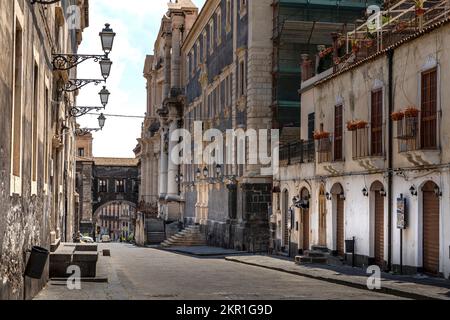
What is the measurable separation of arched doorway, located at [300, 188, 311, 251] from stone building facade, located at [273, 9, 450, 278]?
4 cm

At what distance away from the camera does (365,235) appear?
25.3 metres

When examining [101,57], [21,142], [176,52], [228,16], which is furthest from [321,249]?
[176,52]

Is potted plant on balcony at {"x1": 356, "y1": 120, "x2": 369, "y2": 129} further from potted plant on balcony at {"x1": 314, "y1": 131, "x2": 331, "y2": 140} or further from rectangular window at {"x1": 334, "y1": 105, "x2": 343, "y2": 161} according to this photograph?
potted plant on balcony at {"x1": 314, "y1": 131, "x2": 331, "y2": 140}

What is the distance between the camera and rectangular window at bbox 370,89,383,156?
2420 centimetres

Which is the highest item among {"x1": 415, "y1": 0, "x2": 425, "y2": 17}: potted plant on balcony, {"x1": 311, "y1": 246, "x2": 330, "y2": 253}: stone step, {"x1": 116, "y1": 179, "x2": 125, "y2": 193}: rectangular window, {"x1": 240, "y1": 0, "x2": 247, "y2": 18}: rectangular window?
{"x1": 240, "y1": 0, "x2": 247, "y2": 18}: rectangular window

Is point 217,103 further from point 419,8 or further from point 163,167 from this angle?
point 419,8

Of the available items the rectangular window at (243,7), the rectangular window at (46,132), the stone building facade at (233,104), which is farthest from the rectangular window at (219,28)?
the rectangular window at (46,132)

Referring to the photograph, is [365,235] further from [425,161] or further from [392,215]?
[425,161]

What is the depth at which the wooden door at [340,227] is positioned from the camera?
27.6 m

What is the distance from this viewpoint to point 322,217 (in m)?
29.8

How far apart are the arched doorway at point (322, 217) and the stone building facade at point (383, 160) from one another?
0.03 meters

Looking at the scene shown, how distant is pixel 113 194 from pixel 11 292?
300 ft

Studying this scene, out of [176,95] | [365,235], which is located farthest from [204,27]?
[365,235]

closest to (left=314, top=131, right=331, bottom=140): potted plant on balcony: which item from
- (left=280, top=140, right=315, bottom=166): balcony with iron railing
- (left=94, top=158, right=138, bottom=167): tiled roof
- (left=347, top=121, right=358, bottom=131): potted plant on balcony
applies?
(left=280, top=140, right=315, bottom=166): balcony with iron railing
